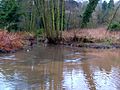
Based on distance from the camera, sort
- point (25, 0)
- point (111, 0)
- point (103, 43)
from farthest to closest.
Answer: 1. point (111, 0)
2. point (25, 0)
3. point (103, 43)

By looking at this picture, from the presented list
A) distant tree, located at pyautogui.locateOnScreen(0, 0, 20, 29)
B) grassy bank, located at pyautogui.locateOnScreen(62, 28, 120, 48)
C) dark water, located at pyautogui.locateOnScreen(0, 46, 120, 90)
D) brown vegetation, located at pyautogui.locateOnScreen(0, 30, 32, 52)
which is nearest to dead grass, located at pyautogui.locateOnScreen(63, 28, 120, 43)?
grassy bank, located at pyautogui.locateOnScreen(62, 28, 120, 48)

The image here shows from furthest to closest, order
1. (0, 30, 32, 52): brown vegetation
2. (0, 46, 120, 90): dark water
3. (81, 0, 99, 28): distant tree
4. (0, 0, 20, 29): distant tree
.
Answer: (0, 0, 20, 29): distant tree < (81, 0, 99, 28): distant tree < (0, 30, 32, 52): brown vegetation < (0, 46, 120, 90): dark water

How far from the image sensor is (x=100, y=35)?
26.5 metres

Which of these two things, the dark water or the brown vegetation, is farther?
the brown vegetation

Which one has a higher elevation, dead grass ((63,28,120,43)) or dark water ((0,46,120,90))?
dark water ((0,46,120,90))

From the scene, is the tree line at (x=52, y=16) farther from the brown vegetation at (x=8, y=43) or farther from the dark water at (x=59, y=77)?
the dark water at (x=59, y=77)

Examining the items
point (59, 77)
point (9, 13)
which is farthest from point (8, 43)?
point (9, 13)

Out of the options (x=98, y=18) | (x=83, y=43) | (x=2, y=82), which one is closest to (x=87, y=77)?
(x=2, y=82)

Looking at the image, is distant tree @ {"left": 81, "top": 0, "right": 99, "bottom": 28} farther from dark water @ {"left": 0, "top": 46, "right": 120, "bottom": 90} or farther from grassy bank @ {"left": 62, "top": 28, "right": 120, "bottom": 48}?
dark water @ {"left": 0, "top": 46, "right": 120, "bottom": 90}

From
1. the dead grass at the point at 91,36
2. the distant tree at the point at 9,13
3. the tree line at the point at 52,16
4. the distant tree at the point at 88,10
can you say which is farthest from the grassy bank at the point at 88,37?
the distant tree at the point at 9,13

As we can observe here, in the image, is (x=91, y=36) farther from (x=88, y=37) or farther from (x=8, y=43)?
(x=8, y=43)

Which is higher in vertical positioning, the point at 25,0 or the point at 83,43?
the point at 25,0

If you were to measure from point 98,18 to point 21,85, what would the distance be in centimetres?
3604

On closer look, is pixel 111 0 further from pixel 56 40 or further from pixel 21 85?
pixel 21 85
